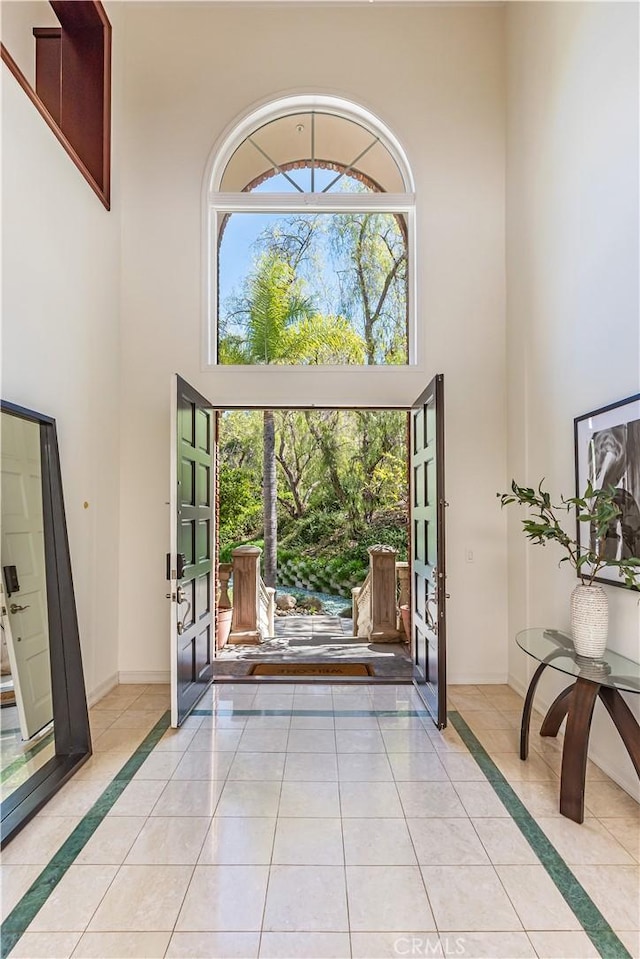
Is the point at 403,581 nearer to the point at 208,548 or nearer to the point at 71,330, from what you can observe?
the point at 208,548

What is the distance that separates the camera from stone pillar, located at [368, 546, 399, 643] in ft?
21.0

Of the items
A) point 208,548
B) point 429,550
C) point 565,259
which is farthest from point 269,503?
point 565,259

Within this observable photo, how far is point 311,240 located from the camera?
16.6 ft

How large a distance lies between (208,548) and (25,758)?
6.64 feet

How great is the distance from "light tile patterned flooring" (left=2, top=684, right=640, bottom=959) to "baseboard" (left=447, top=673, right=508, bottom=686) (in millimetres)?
1014

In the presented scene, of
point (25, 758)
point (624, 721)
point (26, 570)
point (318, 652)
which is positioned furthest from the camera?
point (318, 652)

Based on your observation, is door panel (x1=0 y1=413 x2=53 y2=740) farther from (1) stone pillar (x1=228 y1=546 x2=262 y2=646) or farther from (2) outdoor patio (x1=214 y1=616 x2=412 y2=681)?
(1) stone pillar (x1=228 y1=546 x2=262 y2=646)

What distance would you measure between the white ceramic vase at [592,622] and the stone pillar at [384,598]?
3.65 m

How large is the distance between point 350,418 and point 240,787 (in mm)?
7759

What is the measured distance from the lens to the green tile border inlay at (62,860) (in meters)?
1.96

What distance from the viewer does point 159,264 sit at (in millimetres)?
4793

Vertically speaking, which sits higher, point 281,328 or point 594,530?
point 281,328

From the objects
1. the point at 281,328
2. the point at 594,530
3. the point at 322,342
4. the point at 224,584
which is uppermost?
the point at 281,328

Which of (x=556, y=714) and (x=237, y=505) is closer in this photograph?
(x=556, y=714)
